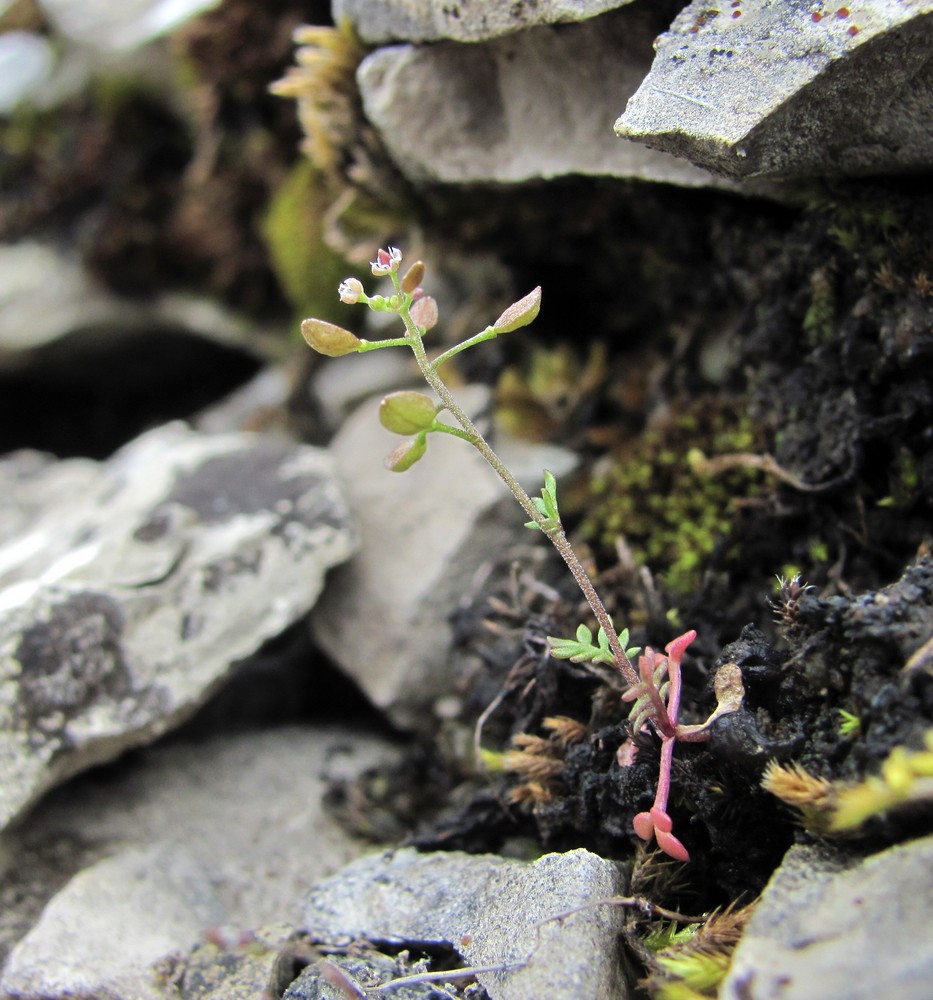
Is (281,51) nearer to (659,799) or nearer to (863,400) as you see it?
(863,400)

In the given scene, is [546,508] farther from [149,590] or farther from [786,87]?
[149,590]

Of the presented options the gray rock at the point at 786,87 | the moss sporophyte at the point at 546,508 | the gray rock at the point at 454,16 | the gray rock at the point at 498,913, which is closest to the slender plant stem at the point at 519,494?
the moss sporophyte at the point at 546,508

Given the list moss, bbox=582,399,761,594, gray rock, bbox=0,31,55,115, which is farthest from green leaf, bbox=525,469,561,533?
gray rock, bbox=0,31,55,115

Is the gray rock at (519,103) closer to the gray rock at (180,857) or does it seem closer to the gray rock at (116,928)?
the gray rock at (180,857)

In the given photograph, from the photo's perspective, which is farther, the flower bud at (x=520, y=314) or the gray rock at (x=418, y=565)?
the gray rock at (x=418, y=565)

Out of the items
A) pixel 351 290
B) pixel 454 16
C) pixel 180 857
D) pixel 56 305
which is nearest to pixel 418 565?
pixel 180 857

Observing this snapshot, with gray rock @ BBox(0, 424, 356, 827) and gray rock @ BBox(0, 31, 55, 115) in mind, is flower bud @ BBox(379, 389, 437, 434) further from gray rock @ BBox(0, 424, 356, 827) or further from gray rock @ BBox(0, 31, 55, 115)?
gray rock @ BBox(0, 31, 55, 115)

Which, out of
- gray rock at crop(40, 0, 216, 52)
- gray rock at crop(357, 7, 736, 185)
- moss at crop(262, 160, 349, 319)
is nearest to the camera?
gray rock at crop(357, 7, 736, 185)
